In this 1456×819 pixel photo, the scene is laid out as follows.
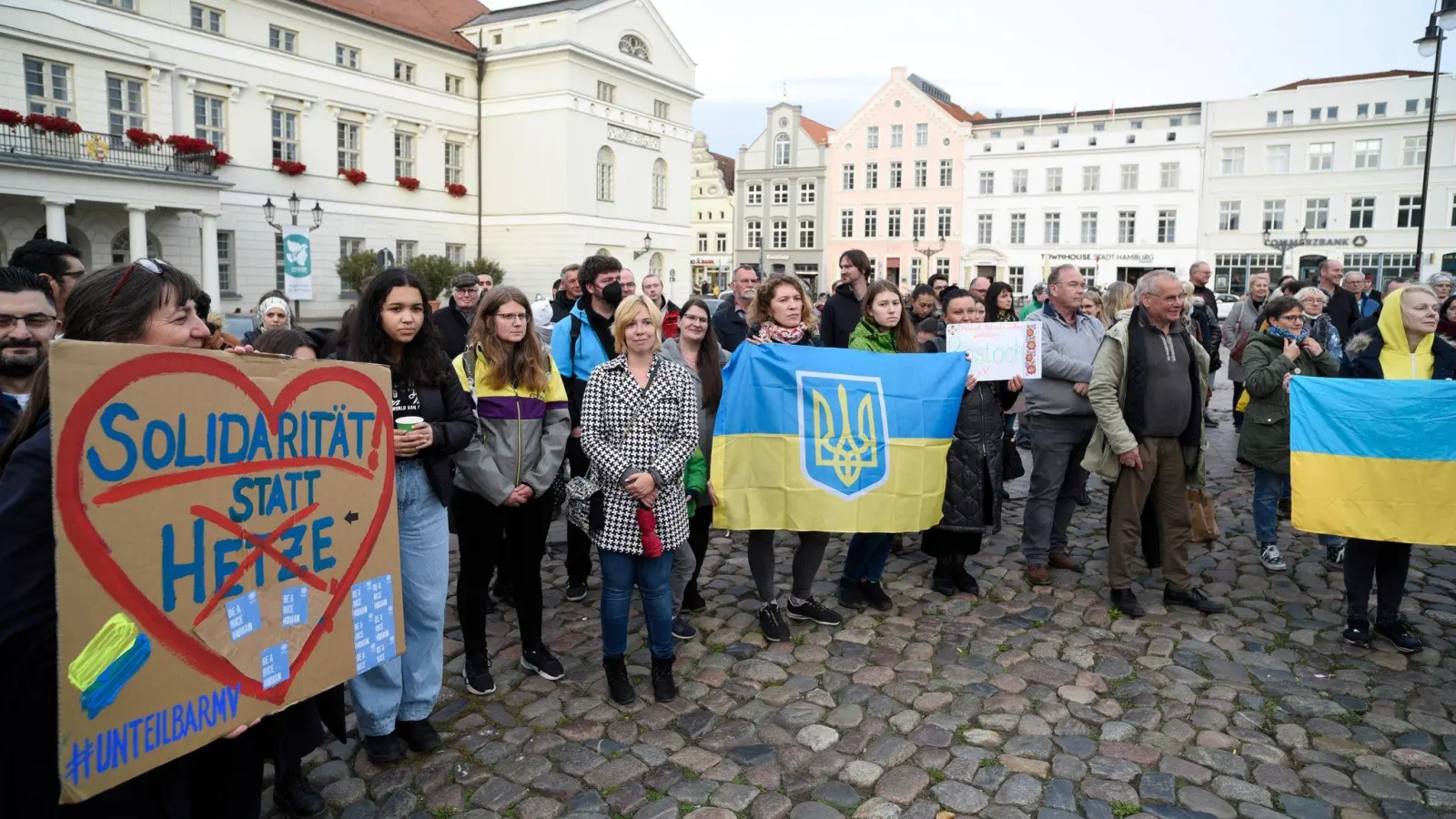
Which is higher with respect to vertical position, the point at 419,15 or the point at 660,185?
the point at 419,15

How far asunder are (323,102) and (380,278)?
37.0 meters

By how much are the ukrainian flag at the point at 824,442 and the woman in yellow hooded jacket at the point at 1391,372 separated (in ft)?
8.20

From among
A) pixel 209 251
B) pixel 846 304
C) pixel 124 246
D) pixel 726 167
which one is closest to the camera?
pixel 846 304

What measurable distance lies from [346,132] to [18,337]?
3845 cm

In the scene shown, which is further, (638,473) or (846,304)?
(846,304)

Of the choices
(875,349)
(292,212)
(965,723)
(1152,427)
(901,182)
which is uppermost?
(901,182)

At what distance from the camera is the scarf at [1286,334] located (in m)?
6.52

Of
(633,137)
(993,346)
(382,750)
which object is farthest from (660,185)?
(382,750)

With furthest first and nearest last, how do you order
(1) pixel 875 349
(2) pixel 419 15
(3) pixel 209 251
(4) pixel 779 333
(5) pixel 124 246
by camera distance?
(2) pixel 419 15, (3) pixel 209 251, (5) pixel 124 246, (1) pixel 875 349, (4) pixel 779 333

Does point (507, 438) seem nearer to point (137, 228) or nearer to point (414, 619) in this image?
point (414, 619)

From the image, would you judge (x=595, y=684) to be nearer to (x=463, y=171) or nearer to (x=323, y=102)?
(x=323, y=102)

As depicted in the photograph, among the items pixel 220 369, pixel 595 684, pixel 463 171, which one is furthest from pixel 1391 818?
pixel 463 171

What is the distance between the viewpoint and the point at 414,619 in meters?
3.95

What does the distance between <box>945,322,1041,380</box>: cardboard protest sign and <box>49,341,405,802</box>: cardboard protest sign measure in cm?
409
